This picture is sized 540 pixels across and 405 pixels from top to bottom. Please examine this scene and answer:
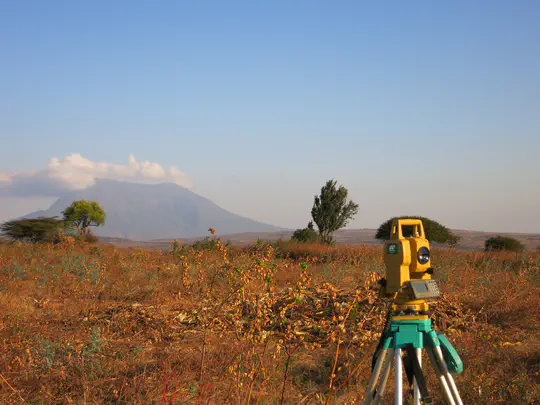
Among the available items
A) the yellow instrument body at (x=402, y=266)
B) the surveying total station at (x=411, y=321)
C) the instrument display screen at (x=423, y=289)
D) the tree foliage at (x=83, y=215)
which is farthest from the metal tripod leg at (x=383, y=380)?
the tree foliage at (x=83, y=215)

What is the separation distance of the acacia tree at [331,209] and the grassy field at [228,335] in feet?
66.3

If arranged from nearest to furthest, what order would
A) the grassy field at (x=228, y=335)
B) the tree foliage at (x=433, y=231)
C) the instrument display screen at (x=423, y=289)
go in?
the instrument display screen at (x=423, y=289)
the grassy field at (x=228, y=335)
the tree foliage at (x=433, y=231)

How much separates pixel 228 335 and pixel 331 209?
85.8 feet

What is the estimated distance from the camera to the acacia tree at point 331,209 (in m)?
32.2

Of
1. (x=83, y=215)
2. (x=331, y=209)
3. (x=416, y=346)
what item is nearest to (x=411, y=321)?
(x=416, y=346)

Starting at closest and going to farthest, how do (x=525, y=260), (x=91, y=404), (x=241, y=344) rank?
(x=91, y=404) < (x=241, y=344) < (x=525, y=260)

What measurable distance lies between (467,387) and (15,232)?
29.8 metres

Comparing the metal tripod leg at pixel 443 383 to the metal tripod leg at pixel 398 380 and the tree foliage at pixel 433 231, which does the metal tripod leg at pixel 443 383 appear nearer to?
the metal tripod leg at pixel 398 380

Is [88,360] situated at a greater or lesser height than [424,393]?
lesser

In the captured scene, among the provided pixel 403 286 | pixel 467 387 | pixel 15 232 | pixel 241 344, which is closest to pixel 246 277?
pixel 241 344

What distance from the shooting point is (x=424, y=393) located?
262cm

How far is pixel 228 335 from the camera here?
6348 millimetres

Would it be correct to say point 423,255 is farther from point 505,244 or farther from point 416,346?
point 505,244

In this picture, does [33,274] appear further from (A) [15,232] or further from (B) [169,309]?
(A) [15,232]
